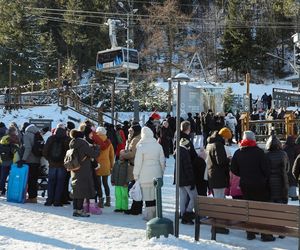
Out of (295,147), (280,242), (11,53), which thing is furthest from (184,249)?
(11,53)

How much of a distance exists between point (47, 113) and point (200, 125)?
32.8 feet

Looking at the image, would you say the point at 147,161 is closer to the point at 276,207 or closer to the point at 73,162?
the point at 73,162

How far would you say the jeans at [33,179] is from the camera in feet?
34.5

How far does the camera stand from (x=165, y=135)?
18406 mm

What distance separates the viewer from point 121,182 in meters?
9.53

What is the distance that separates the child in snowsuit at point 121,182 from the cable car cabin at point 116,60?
24.0m

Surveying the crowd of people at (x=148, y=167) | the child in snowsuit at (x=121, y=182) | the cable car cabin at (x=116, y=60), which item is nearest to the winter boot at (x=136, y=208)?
the crowd of people at (x=148, y=167)

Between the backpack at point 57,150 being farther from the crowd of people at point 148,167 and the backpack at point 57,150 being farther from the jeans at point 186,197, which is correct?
the jeans at point 186,197

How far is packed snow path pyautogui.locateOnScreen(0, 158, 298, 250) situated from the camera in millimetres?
7164

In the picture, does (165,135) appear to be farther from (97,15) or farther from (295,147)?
(97,15)

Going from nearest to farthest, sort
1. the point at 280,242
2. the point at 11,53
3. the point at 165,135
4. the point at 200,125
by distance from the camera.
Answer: the point at 280,242, the point at 165,135, the point at 200,125, the point at 11,53

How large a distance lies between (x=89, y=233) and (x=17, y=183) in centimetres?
312

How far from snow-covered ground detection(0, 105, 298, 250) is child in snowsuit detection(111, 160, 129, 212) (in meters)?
0.25

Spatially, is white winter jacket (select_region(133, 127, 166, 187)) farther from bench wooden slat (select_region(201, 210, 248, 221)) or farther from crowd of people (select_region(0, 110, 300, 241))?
bench wooden slat (select_region(201, 210, 248, 221))
